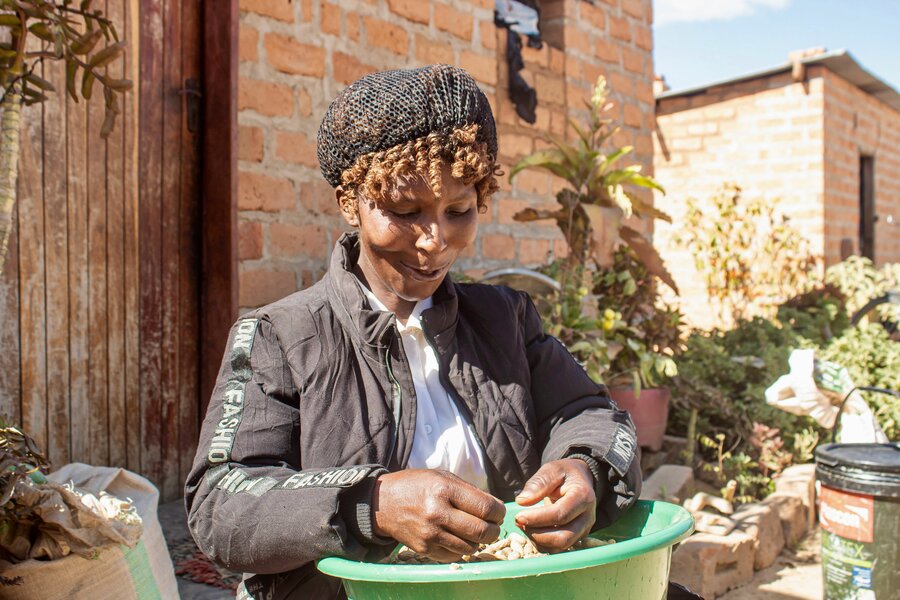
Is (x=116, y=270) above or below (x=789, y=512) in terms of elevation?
above

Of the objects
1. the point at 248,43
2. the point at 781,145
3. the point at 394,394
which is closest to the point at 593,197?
the point at 248,43

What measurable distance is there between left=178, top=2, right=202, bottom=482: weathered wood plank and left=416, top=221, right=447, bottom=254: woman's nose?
1.68 meters

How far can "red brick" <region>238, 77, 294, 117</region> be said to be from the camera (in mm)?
3023

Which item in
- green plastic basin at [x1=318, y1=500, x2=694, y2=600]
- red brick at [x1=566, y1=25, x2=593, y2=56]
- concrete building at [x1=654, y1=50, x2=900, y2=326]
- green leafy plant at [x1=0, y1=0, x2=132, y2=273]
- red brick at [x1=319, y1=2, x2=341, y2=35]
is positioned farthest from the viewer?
concrete building at [x1=654, y1=50, x2=900, y2=326]

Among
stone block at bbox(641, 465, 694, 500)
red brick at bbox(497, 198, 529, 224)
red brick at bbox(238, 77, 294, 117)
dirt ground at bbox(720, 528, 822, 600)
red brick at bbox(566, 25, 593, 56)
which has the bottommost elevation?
dirt ground at bbox(720, 528, 822, 600)

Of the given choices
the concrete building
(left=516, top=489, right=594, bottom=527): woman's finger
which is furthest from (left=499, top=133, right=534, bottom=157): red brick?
(left=516, top=489, right=594, bottom=527): woman's finger

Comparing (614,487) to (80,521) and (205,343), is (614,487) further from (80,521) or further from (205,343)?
(205,343)

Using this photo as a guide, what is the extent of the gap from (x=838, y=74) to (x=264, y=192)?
7343 mm

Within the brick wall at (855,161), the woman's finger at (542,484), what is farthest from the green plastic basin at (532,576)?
the brick wall at (855,161)

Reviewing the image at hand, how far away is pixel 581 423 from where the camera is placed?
5.38 feet

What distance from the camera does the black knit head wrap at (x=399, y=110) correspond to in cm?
153

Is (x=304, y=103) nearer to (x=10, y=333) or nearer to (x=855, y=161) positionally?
(x=10, y=333)

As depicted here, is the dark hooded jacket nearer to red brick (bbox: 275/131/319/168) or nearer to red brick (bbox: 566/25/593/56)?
red brick (bbox: 275/131/319/168)

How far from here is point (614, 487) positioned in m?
1.53
